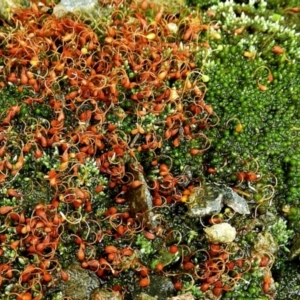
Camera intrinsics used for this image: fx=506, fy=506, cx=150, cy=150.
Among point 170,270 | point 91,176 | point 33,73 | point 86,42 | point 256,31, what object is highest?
point 256,31

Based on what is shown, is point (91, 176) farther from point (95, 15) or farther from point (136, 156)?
point (95, 15)

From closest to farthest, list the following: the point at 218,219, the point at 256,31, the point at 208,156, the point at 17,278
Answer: the point at 17,278 < the point at 218,219 < the point at 208,156 < the point at 256,31

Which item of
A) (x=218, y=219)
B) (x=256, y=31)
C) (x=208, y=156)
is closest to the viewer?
(x=218, y=219)

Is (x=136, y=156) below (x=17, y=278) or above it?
above

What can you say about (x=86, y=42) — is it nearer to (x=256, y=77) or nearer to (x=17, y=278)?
(x=256, y=77)

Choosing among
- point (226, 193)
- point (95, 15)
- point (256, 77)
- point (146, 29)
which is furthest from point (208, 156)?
point (95, 15)

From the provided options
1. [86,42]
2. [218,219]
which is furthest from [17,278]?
[86,42]

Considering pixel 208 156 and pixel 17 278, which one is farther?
pixel 208 156
